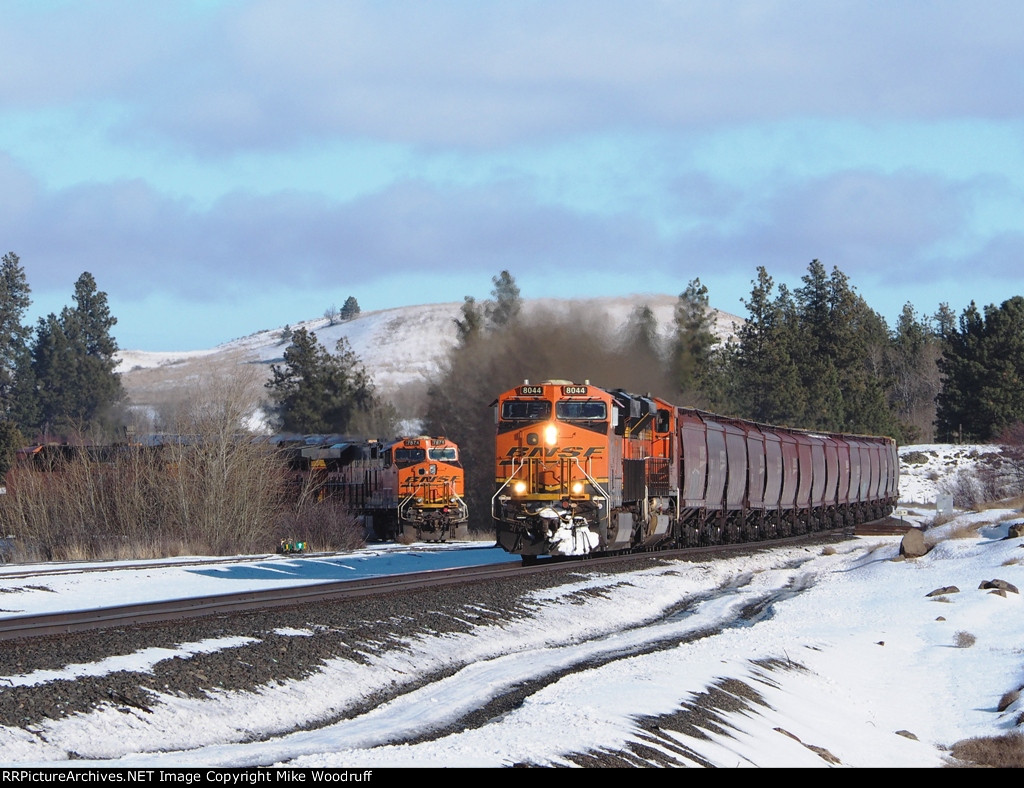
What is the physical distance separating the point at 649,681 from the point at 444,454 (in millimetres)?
32239

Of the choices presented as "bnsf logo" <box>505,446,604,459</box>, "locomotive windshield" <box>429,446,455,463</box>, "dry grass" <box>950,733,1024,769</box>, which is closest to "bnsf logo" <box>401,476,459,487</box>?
"locomotive windshield" <box>429,446,455,463</box>

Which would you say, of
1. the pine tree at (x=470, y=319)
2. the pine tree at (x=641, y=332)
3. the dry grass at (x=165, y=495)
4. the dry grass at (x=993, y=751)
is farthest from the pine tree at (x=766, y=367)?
the dry grass at (x=993, y=751)

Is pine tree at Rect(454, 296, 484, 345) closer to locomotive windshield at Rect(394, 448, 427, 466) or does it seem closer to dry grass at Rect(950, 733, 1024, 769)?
locomotive windshield at Rect(394, 448, 427, 466)

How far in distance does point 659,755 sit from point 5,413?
97550 millimetres

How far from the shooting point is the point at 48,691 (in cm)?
1042

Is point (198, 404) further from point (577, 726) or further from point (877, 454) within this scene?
point (877, 454)

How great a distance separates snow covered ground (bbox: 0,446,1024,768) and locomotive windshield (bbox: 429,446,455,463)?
18.4 m

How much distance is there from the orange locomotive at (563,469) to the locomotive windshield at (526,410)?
0.02 metres

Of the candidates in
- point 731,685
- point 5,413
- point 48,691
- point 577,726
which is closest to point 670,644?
point 731,685

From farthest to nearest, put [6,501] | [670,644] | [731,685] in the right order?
[6,501]
[670,644]
[731,685]

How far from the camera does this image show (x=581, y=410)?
24.9 metres

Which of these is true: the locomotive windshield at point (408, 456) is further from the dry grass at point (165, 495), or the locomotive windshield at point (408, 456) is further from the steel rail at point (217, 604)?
the steel rail at point (217, 604)

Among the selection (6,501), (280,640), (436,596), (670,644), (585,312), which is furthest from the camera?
(585,312)

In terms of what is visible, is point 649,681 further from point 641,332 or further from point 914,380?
point 914,380
